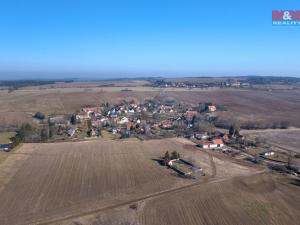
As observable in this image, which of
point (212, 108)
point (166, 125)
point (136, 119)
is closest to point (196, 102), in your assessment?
point (212, 108)

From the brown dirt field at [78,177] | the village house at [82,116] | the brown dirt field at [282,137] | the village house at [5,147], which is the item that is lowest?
the brown dirt field at [282,137]

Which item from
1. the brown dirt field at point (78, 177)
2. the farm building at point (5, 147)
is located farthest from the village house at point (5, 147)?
the brown dirt field at point (78, 177)

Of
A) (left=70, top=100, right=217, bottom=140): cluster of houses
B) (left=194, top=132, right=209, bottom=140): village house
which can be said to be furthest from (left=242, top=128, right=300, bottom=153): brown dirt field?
(left=70, top=100, right=217, bottom=140): cluster of houses

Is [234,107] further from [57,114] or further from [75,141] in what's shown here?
[75,141]

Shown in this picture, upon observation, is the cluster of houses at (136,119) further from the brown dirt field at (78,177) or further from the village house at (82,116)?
the brown dirt field at (78,177)

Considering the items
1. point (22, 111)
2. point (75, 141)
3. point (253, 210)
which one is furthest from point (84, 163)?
point (22, 111)

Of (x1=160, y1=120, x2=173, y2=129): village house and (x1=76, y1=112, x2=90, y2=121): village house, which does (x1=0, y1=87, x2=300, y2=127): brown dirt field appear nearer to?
(x1=76, y1=112, x2=90, y2=121): village house
